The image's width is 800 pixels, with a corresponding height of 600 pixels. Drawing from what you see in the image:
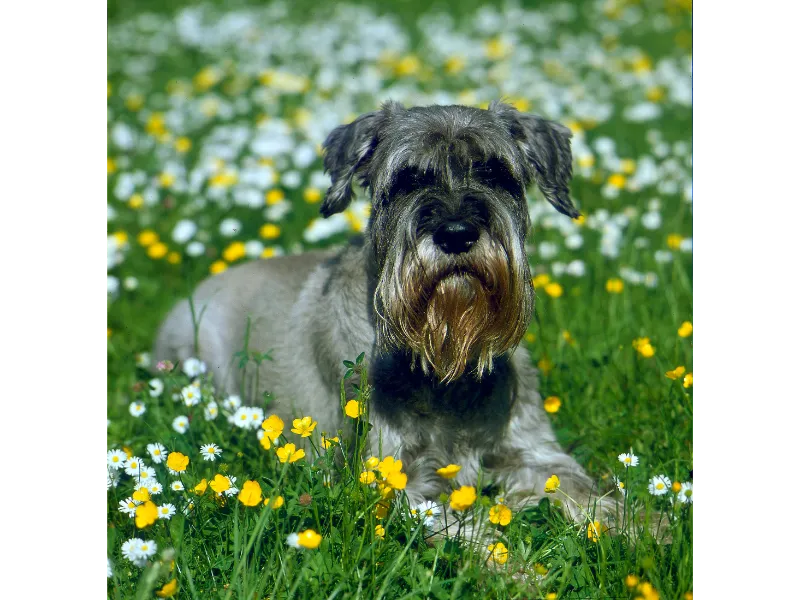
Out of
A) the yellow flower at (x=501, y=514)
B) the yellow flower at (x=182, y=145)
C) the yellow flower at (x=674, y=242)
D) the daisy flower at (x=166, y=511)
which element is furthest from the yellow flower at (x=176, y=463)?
the yellow flower at (x=182, y=145)

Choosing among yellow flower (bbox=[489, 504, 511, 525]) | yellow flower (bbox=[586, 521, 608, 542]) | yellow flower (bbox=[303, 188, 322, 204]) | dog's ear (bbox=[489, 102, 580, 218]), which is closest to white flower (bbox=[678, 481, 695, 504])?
yellow flower (bbox=[586, 521, 608, 542])

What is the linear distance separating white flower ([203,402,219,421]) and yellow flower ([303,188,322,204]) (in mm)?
3005

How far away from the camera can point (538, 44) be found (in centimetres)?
1185

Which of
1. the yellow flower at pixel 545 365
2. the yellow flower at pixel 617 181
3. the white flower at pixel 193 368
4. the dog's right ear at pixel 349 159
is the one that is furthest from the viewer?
the yellow flower at pixel 617 181

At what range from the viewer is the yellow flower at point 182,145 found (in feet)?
27.1

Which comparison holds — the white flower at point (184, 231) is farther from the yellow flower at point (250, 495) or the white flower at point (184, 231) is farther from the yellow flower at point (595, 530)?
the yellow flower at point (595, 530)

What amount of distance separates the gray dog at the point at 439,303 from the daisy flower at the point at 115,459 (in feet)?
3.26

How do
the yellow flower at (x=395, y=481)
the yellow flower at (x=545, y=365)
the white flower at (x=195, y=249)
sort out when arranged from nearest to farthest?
the yellow flower at (x=395, y=481)
the yellow flower at (x=545, y=365)
the white flower at (x=195, y=249)

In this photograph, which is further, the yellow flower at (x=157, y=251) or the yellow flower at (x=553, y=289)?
the yellow flower at (x=157, y=251)

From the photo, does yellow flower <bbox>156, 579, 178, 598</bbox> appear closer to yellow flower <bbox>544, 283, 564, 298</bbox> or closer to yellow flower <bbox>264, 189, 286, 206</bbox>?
yellow flower <bbox>544, 283, 564, 298</bbox>

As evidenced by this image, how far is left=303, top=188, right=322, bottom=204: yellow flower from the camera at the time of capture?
727cm
